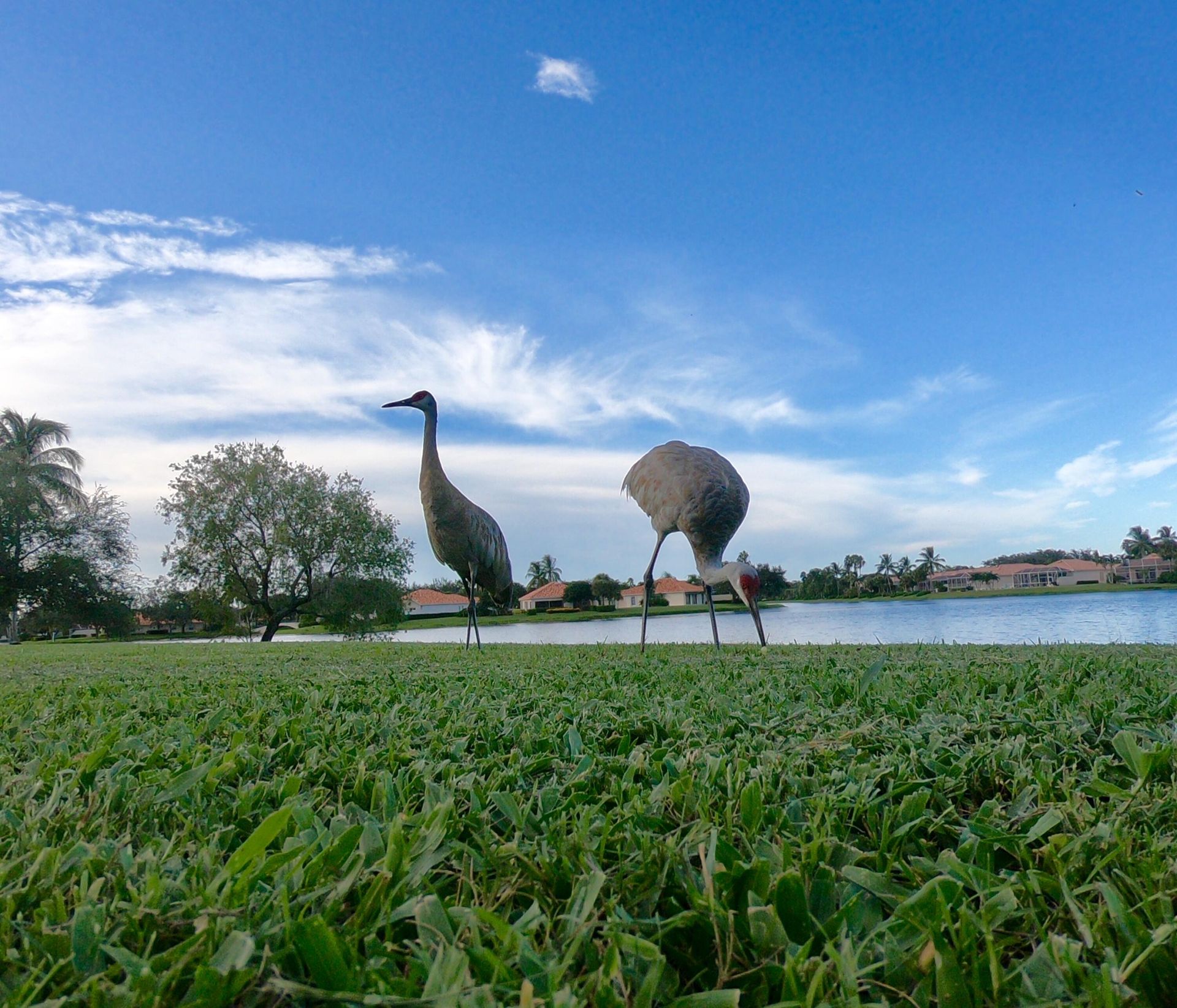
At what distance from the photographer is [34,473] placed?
26031mm

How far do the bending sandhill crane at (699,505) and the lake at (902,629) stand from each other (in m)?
1.00

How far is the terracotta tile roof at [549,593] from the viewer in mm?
60606

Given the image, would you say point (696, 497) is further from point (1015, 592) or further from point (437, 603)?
point (1015, 592)

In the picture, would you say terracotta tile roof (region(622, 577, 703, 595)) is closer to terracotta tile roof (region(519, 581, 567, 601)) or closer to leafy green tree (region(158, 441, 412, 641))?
terracotta tile roof (region(519, 581, 567, 601))

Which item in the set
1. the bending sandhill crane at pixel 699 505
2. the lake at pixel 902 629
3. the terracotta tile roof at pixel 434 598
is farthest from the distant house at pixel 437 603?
the bending sandhill crane at pixel 699 505

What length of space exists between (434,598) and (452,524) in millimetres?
55076

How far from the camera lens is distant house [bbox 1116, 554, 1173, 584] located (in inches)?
2515

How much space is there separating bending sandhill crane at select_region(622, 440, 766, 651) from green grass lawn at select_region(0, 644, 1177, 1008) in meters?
3.76

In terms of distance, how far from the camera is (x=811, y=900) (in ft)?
3.42

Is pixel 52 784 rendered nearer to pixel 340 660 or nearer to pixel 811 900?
pixel 811 900

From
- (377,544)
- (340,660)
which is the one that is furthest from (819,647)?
(377,544)

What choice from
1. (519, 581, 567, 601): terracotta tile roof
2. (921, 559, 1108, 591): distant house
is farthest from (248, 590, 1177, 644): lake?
(921, 559, 1108, 591): distant house

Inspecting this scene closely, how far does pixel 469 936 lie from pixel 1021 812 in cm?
103

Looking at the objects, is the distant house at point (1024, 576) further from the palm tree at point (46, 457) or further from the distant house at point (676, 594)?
the palm tree at point (46, 457)
